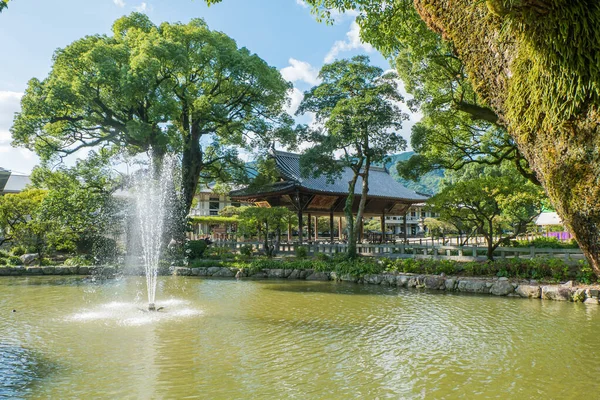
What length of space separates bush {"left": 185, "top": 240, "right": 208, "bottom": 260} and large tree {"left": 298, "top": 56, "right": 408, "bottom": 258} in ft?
19.3

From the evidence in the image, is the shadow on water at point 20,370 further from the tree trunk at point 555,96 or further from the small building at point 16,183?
the small building at point 16,183

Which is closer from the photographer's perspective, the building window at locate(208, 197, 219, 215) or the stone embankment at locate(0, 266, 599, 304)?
the stone embankment at locate(0, 266, 599, 304)

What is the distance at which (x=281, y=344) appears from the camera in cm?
596

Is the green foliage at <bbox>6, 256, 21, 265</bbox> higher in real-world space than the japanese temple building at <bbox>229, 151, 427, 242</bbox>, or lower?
lower

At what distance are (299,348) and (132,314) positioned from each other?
4101 mm

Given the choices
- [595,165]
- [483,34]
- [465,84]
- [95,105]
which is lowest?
[595,165]

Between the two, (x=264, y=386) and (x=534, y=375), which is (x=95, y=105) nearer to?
(x=264, y=386)

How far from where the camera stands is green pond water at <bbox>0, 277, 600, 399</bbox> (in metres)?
4.31

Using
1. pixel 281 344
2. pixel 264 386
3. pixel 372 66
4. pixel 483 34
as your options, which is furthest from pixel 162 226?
pixel 483 34

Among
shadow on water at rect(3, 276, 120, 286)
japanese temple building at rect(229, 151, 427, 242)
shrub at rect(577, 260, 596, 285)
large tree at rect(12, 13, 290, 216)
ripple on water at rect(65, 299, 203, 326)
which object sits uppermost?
large tree at rect(12, 13, 290, 216)

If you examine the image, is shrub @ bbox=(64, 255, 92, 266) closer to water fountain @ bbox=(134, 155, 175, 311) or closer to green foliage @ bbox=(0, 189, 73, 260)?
green foliage @ bbox=(0, 189, 73, 260)

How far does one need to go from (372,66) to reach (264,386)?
13.1 m

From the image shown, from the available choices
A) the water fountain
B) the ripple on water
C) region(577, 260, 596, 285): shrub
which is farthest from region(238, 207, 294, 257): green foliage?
region(577, 260, 596, 285): shrub

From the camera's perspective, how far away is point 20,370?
16.1 feet
